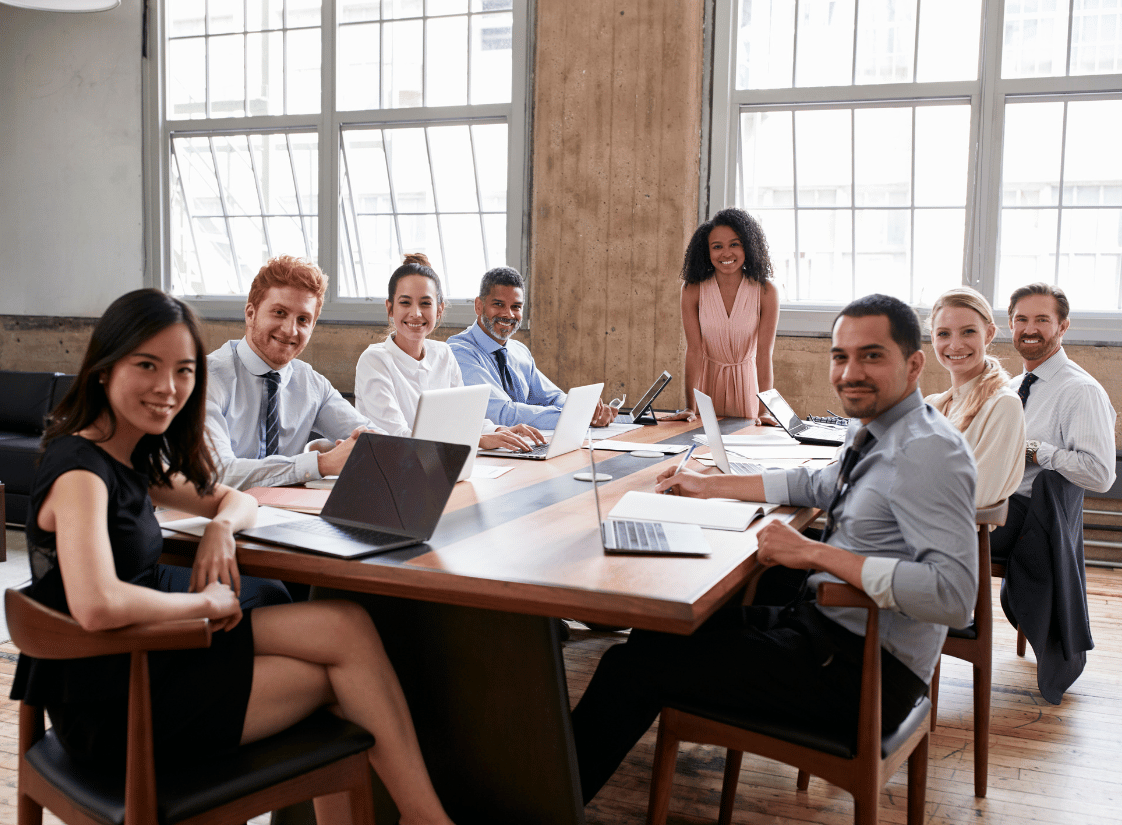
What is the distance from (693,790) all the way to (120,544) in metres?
1.58

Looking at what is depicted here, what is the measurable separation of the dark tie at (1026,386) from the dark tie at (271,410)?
263cm

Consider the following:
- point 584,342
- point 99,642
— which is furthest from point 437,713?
point 584,342

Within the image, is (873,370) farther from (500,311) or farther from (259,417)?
(500,311)

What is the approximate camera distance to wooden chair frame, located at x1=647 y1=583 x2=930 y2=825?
1510 millimetres

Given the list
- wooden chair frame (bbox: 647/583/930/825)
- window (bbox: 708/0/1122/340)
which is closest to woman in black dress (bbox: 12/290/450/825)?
wooden chair frame (bbox: 647/583/930/825)

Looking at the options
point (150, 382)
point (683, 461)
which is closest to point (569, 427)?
point (683, 461)

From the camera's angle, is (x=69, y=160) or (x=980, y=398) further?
(x=69, y=160)

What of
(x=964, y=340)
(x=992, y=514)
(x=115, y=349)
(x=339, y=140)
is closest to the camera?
Result: (x=115, y=349)

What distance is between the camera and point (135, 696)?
1253mm

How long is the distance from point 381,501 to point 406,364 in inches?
61.5

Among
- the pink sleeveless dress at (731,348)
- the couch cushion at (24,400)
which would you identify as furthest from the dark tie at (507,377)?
the couch cushion at (24,400)

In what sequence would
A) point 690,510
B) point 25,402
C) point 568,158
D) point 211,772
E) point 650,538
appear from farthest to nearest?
point 568,158, point 25,402, point 690,510, point 650,538, point 211,772

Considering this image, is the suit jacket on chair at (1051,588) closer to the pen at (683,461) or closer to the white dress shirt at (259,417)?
the pen at (683,461)

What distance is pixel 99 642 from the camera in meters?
1.22
